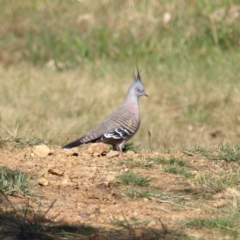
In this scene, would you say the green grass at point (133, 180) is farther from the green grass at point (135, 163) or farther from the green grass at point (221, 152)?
the green grass at point (221, 152)

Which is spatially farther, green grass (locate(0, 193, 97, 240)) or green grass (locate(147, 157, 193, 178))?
green grass (locate(147, 157, 193, 178))

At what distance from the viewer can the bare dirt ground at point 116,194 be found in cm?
413

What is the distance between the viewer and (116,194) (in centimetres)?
464

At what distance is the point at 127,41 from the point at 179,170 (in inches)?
282

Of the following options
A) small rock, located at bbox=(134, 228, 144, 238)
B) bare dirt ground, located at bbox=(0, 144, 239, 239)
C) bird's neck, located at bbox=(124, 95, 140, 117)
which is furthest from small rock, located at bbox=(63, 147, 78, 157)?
small rock, located at bbox=(134, 228, 144, 238)

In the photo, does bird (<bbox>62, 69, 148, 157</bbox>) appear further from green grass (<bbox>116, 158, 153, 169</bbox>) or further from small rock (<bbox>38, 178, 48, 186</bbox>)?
small rock (<bbox>38, 178, 48, 186</bbox>)

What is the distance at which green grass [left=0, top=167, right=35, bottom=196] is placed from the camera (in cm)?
449

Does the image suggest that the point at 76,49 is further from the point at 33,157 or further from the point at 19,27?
the point at 33,157

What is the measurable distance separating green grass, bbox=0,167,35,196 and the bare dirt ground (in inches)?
1.9

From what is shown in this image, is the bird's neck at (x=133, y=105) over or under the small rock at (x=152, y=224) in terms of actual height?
over

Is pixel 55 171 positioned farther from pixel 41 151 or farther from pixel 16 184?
pixel 41 151

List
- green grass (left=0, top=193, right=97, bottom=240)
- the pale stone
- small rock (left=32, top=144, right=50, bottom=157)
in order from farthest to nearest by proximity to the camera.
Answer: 1. the pale stone
2. small rock (left=32, top=144, right=50, bottom=157)
3. green grass (left=0, top=193, right=97, bottom=240)

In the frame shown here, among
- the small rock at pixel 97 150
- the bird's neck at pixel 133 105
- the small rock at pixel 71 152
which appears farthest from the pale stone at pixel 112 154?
the bird's neck at pixel 133 105

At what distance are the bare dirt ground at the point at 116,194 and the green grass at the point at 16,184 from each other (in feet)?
0.16
